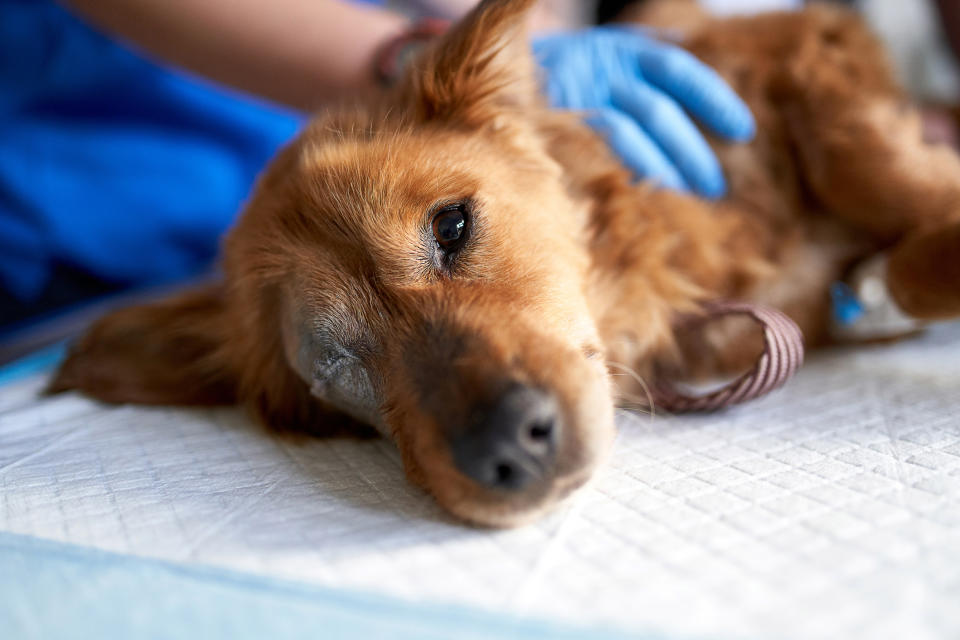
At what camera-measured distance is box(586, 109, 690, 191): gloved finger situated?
5.34ft

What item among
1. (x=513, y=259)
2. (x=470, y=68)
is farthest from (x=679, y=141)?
(x=513, y=259)

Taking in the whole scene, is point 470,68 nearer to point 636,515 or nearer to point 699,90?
point 699,90

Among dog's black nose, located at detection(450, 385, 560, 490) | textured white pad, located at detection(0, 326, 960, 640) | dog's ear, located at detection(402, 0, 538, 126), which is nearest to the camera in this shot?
textured white pad, located at detection(0, 326, 960, 640)

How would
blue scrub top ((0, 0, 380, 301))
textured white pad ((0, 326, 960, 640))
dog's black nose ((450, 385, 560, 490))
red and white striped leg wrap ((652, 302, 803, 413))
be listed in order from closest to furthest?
textured white pad ((0, 326, 960, 640)), dog's black nose ((450, 385, 560, 490)), red and white striped leg wrap ((652, 302, 803, 413)), blue scrub top ((0, 0, 380, 301))

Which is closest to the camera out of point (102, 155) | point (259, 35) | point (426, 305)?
point (426, 305)

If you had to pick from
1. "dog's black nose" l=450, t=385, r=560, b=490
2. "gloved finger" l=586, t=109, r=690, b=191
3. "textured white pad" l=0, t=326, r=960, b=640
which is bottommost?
"textured white pad" l=0, t=326, r=960, b=640

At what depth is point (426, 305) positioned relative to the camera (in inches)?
44.9

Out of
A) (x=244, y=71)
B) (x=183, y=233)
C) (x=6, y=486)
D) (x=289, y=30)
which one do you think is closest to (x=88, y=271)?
(x=183, y=233)

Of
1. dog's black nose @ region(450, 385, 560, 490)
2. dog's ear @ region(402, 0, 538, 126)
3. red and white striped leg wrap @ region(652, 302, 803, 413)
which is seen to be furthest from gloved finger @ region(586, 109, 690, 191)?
dog's black nose @ region(450, 385, 560, 490)

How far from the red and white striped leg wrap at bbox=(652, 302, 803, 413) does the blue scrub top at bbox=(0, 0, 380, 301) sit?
1945 mm

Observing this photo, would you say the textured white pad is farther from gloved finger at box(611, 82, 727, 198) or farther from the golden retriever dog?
gloved finger at box(611, 82, 727, 198)

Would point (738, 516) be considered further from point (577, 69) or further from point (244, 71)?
point (244, 71)

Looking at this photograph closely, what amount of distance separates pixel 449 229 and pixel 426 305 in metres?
0.18

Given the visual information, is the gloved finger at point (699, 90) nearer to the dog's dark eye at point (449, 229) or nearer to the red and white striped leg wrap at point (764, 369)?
the red and white striped leg wrap at point (764, 369)
